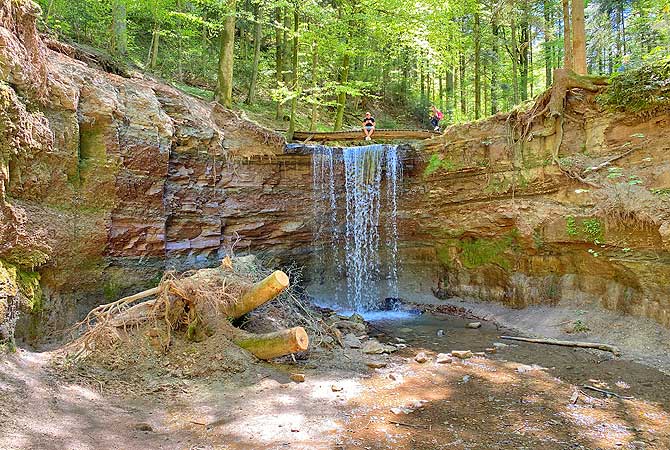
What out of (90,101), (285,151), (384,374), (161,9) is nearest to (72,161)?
(90,101)

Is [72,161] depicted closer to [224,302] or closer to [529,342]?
[224,302]

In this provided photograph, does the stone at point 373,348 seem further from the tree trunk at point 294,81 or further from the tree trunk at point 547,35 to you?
the tree trunk at point 547,35

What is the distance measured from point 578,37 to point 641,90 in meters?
2.18

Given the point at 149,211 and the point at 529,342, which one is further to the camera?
the point at 149,211

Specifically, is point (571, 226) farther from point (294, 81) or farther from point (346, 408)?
point (294, 81)

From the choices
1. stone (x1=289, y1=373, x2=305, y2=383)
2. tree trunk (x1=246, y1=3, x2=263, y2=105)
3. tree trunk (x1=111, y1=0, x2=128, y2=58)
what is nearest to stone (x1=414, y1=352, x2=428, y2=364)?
stone (x1=289, y1=373, x2=305, y2=383)

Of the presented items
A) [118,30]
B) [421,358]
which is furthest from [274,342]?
[118,30]

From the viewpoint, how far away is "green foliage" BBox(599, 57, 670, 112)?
8328mm

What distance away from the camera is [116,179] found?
8.39m

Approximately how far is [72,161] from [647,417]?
915cm

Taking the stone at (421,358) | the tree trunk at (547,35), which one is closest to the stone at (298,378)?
the stone at (421,358)

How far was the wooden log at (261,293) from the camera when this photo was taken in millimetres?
6340

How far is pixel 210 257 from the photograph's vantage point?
10.7 m

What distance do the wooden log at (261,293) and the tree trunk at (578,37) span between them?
8592mm
